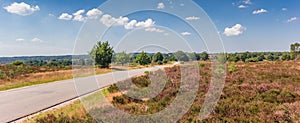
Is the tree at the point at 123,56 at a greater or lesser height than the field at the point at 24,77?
greater

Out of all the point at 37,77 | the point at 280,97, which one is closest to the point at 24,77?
the point at 37,77

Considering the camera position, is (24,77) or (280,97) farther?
(24,77)

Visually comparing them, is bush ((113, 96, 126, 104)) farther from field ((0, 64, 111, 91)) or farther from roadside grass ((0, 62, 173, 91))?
field ((0, 64, 111, 91))

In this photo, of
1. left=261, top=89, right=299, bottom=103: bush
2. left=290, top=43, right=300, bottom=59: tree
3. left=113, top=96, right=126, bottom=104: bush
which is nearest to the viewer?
left=261, top=89, right=299, bottom=103: bush

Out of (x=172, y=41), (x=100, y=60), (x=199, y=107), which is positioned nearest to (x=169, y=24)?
(x=172, y=41)

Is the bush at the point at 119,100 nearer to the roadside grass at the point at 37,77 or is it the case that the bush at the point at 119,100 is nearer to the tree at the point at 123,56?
the tree at the point at 123,56

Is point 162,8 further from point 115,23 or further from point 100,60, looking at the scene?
point 100,60

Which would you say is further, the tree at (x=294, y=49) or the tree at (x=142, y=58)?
the tree at (x=294, y=49)

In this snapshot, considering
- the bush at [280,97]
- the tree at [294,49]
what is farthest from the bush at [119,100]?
the tree at [294,49]

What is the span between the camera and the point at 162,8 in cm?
837

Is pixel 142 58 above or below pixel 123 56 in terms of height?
below

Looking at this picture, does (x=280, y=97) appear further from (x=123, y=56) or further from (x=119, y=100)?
(x=123, y=56)

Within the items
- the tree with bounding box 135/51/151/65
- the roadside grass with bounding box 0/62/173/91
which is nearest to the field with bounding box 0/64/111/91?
the roadside grass with bounding box 0/62/173/91

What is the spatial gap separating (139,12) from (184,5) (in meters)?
1.59
